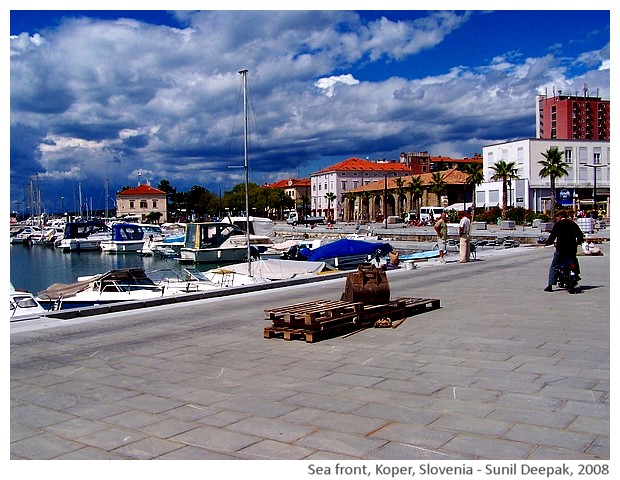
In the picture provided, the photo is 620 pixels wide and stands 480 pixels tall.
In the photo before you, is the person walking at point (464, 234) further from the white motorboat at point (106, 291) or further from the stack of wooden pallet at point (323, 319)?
the stack of wooden pallet at point (323, 319)

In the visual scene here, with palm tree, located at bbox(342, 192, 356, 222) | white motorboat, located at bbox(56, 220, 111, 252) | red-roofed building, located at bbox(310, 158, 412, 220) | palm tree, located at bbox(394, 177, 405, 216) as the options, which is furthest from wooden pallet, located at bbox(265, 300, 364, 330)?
red-roofed building, located at bbox(310, 158, 412, 220)

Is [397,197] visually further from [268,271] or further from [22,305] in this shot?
[22,305]

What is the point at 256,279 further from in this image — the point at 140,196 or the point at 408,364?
the point at 140,196

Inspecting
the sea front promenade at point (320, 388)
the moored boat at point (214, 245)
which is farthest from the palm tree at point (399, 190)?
the sea front promenade at point (320, 388)

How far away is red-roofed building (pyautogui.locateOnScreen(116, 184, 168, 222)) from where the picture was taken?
531ft

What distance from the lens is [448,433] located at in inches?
221

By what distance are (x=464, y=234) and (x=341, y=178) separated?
121383 mm

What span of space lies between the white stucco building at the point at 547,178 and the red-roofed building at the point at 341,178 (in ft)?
195

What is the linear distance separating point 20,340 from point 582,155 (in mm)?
86768

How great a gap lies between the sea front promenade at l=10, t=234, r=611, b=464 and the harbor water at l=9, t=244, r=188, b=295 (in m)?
32.6

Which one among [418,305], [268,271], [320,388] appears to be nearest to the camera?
[320,388]

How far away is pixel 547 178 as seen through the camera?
81500 millimetres

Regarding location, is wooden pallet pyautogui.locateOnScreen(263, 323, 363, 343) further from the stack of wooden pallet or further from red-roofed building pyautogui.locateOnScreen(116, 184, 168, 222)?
red-roofed building pyautogui.locateOnScreen(116, 184, 168, 222)

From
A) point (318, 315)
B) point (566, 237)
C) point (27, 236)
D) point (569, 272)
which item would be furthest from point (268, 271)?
point (27, 236)
